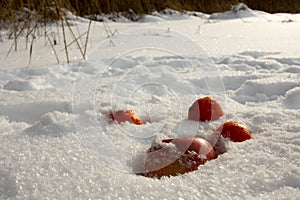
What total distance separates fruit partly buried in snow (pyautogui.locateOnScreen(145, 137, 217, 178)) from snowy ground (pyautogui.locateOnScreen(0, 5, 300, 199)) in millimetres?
26

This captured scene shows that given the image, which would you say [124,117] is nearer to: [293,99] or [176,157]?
[176,157]

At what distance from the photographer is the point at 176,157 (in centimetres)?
93

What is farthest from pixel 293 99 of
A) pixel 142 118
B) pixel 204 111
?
pixel 142 118

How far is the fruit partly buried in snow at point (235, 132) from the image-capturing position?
110cm

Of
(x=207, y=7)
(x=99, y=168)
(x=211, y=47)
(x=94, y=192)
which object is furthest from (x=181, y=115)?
(x=207, y=7)

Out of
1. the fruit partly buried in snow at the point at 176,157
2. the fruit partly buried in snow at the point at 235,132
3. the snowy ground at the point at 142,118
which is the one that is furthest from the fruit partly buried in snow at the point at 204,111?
the fruit partly buried in snow at the point at 176,157

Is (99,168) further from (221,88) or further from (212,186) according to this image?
(221,88)

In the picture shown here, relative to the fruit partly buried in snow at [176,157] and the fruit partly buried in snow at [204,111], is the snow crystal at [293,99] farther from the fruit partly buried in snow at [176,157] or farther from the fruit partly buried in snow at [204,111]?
the fruit partly buried in snow at [176,157]

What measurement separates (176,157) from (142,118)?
465mm

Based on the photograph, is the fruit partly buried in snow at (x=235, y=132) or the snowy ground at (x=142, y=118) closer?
the snowy ground at (x=142, y=118)

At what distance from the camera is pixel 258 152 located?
980mm

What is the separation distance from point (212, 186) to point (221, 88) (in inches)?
38.2

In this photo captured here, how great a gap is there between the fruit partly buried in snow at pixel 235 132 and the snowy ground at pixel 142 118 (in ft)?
0.11

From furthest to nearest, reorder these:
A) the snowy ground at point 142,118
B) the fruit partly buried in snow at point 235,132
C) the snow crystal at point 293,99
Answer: the snow crystal at point 293,99 < the fruit partly buried in snow at point 235,132 < the snowy ground at point 142,118
